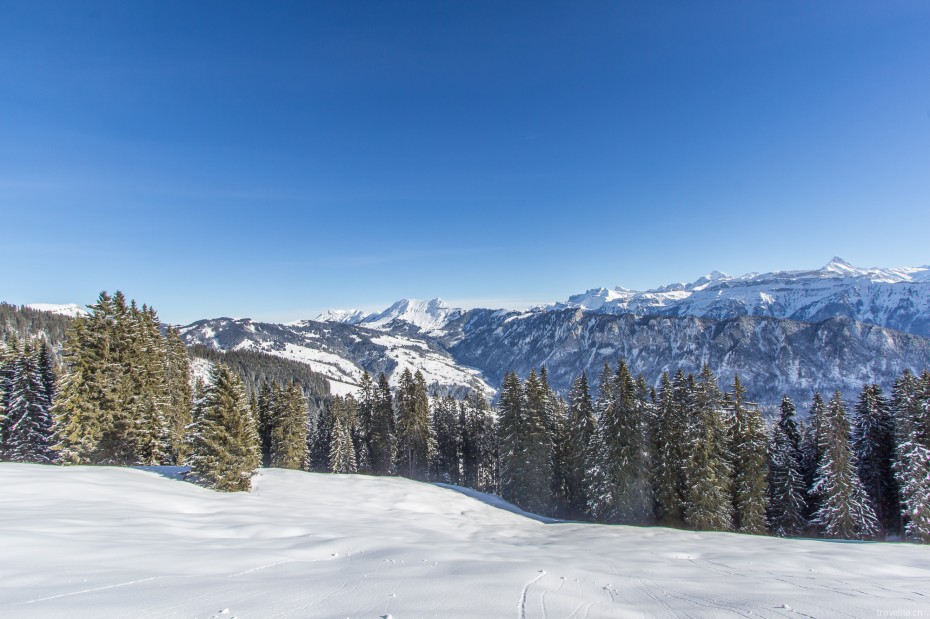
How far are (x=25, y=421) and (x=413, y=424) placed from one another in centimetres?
3718

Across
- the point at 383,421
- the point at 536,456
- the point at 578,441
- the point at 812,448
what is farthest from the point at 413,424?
the point at 812,448

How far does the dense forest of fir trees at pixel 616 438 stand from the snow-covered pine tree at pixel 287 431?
1164cm

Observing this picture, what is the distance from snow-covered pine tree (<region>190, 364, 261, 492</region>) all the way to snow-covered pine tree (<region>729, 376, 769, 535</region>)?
3566 centimetres

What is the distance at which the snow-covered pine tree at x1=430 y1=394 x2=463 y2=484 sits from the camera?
7031cm

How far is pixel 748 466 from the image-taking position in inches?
1332

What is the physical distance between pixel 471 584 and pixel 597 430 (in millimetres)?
32301

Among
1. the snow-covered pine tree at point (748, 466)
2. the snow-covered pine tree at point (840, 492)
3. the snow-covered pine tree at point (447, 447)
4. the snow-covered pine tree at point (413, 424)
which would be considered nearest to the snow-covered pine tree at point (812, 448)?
the snow-covered pine tree at point (840, 492)

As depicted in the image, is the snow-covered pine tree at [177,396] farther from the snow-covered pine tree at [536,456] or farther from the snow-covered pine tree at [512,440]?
the snow-covered pine tree at [536,456]

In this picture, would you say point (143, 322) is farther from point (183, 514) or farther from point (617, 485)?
point (617, 485)

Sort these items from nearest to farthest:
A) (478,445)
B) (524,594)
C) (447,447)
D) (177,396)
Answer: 1. (524,594)
2. (177,396)
3. (478,445)
4. (447,447)

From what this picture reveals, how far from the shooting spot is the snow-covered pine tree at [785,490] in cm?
3594

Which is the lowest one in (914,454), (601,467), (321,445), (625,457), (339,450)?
(321,445)

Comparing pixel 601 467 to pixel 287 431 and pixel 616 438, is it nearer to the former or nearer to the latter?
pixel 616 438

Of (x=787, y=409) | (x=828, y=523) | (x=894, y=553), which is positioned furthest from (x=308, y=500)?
(x=787, y=409)
